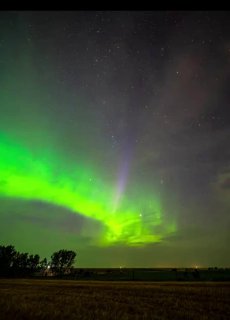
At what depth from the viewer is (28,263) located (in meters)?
128

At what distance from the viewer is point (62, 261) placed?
146250 mm

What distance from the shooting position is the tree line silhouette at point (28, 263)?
10825 cm

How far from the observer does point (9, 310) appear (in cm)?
1742

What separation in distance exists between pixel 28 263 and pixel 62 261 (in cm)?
2155

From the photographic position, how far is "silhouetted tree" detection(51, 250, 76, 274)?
477 feet

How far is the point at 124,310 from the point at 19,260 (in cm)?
11637

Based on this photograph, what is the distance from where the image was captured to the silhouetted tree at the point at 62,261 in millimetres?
145500

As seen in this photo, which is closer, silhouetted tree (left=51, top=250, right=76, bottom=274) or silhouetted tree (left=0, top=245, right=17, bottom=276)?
silhouetted tree (left=0, top=245, right=17, bottom=276)

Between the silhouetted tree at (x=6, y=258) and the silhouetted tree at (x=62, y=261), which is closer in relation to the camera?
the silhouetted tree at (x=6, y=258)
